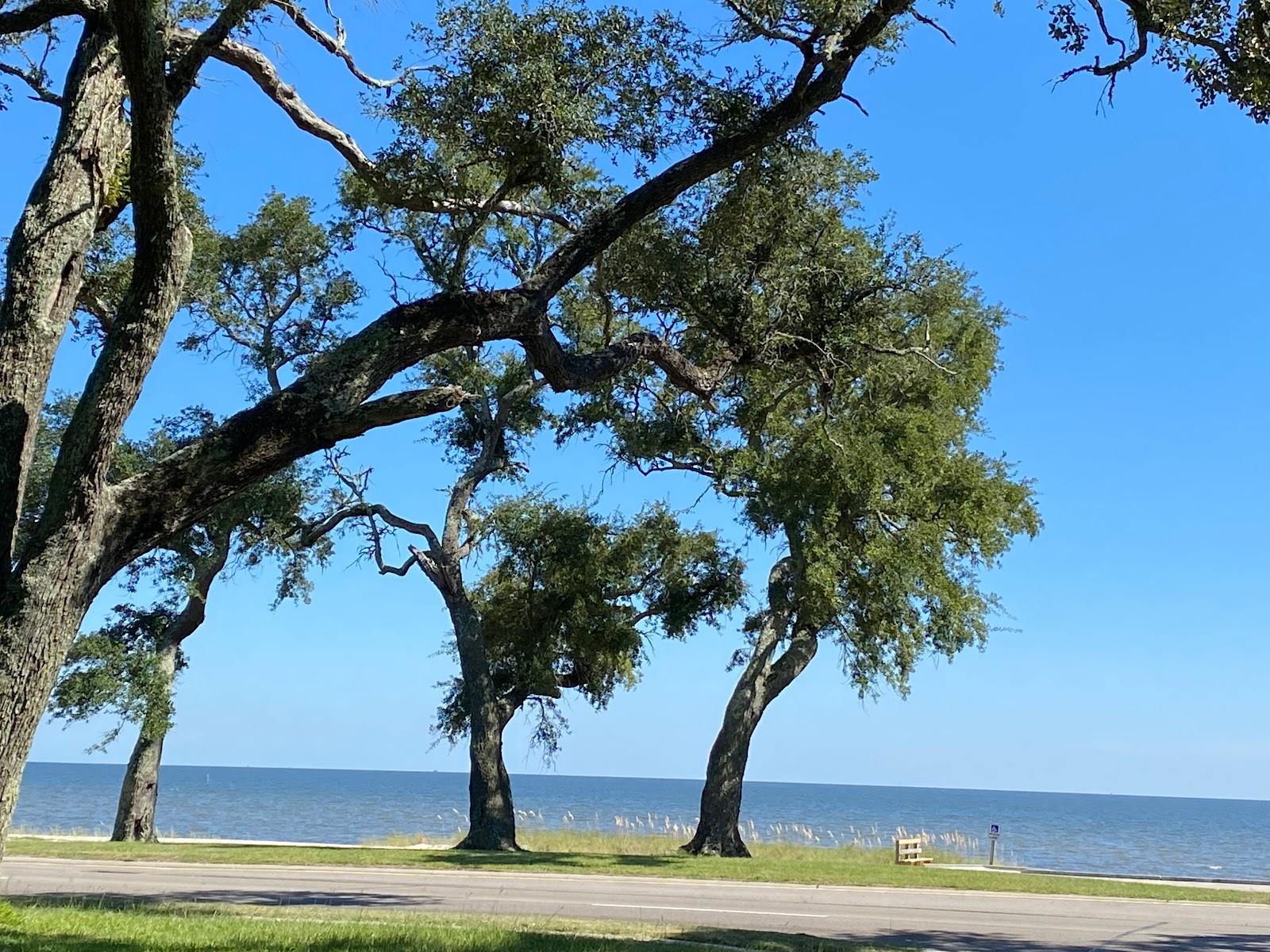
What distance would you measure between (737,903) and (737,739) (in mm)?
10808

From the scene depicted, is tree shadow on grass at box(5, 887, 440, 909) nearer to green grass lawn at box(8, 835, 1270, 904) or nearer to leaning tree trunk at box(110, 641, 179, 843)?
green grass lawn at box(8, 835, 1270, 904)

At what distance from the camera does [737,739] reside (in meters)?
27.6

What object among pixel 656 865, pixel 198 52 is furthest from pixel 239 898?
pixel 198 52

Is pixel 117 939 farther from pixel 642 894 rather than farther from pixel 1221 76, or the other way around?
pixel 1221 76

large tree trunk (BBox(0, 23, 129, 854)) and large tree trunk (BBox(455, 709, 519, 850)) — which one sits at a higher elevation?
large tree trunk (BBox(0, 23, 129, 854))

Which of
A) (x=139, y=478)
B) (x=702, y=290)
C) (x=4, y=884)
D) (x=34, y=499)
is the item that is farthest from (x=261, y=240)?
(x=139, y=478)

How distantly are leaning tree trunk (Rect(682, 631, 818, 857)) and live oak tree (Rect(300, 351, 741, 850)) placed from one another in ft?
6.23

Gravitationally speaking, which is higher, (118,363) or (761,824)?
(118,363)

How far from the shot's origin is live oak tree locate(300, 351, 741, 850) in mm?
27750

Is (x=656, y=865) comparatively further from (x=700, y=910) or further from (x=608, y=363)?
(x=608, y=363)

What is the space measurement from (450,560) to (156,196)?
2102 cm

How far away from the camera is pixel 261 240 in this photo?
94.2ft

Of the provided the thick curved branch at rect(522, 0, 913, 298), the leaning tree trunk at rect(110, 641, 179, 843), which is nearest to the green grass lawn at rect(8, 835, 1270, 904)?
the leaning tree trunk at rect(110, 641, 179, 843)

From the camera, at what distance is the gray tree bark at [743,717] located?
27109 mm
